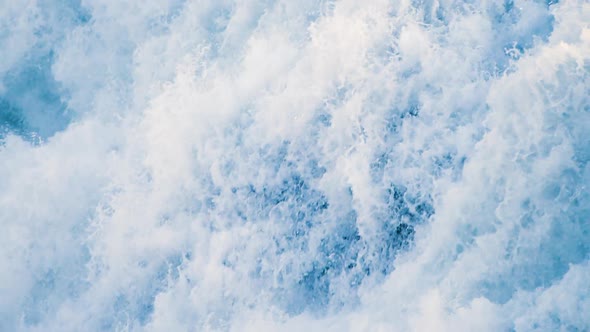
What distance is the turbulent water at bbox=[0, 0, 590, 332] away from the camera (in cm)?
408

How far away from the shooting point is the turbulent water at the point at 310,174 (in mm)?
4082

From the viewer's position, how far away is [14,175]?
580 centimetres

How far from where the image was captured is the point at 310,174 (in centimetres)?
480

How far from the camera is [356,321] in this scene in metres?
4.39

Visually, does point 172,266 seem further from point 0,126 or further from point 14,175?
point 0,126

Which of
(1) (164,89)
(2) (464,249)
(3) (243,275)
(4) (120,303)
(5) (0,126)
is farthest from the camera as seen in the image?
(5) (0,126)

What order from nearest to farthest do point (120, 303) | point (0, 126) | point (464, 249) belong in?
1. point (464, 249)
2. point (120, 303)
3. point (0, 126)

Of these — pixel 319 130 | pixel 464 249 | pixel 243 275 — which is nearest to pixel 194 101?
pixel 319 130

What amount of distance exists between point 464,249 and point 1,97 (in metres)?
5.61

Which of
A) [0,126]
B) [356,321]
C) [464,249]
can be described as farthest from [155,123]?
[464,249]

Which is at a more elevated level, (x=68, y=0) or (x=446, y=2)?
(x=68, y=0)

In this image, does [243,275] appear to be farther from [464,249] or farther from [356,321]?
[464,249]

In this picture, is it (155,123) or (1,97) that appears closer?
(155,123)

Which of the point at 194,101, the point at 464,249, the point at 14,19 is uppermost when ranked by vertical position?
the point at 14,19
